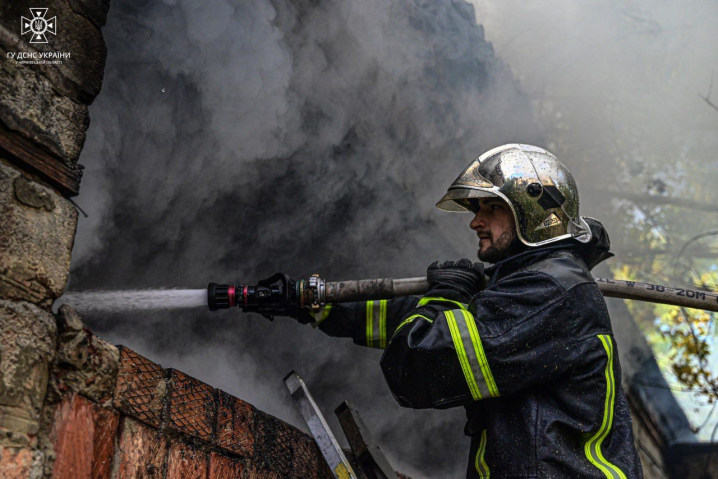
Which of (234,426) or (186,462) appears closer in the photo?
(186,462)

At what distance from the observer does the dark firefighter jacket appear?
2.56 meters

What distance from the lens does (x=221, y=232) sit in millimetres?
4176

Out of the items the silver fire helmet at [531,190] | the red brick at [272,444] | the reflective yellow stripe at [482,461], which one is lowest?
the reflective yellow stripe at [482,461]

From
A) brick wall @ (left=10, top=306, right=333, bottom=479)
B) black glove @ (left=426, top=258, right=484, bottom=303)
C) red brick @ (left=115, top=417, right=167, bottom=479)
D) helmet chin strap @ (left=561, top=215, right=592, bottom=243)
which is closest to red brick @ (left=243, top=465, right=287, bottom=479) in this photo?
brick wall @ (left=10, top=306, right=333, bottom=479)

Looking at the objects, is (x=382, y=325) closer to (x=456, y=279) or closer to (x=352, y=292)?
(x=352, y=292)

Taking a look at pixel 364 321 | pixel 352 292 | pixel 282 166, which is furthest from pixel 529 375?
pixel 282 166

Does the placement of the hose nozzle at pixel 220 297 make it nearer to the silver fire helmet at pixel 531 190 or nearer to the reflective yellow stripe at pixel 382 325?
the reflective yellow stripe at pixel 382 325

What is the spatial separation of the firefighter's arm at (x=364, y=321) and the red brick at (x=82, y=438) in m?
1.48

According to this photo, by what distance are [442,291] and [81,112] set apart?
1.63 m

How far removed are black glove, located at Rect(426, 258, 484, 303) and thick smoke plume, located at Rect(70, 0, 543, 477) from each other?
4.86ft

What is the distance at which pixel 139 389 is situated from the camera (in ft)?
7.91

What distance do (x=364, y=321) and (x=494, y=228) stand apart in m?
0.85

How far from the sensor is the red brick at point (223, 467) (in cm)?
273

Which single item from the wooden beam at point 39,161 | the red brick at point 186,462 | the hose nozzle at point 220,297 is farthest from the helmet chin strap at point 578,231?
the wooden beam at point 39,161
